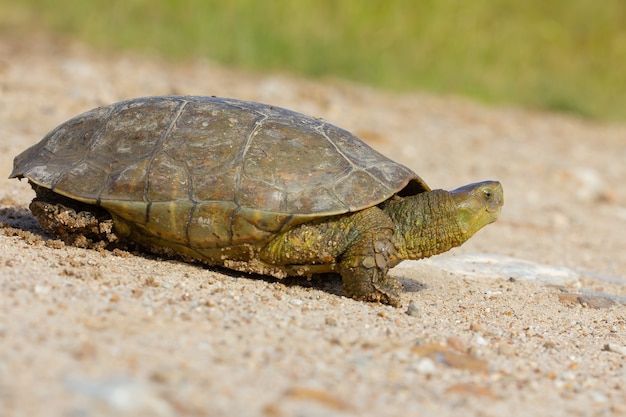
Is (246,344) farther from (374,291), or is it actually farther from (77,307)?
(374,291)

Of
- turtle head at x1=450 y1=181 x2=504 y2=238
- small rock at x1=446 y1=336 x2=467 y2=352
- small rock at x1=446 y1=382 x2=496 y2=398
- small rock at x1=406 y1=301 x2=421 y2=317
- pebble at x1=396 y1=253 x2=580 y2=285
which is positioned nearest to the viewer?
small rock at x1=446 y1=382 x2=496 y2=398

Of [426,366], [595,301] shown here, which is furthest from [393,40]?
[426,366]

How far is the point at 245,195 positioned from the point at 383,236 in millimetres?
715

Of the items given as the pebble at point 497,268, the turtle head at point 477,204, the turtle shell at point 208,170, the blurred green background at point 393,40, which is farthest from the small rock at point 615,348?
the blurred green background at point 393,40

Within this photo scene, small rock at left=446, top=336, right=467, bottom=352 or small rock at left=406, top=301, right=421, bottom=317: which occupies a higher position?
small rock at left=406, top=301, right=421, bottom=317

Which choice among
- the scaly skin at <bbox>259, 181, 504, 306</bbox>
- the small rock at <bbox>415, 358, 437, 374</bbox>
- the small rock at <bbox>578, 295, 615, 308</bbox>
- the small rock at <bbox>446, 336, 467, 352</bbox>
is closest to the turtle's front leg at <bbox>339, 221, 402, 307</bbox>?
the scaly skin at <bbox>259, 181, 504, 306</bbox>

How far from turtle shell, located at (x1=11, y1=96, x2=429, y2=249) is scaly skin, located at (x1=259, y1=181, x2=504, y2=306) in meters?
0.11

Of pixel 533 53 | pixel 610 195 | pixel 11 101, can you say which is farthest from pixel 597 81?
pixel 11 101

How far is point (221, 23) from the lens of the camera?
12250mm

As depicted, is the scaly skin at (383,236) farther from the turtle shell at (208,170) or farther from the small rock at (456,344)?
the small rock at (456,344)

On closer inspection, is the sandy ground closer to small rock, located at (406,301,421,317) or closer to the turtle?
small rock, located at (406,301,421,317)

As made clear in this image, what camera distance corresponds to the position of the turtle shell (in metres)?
3.95

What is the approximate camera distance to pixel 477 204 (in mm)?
4297

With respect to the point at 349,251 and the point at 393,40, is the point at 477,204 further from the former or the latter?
the point at 393,40
